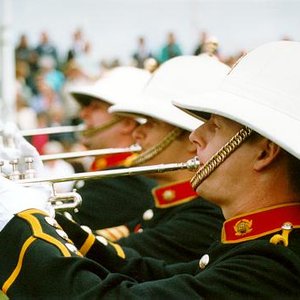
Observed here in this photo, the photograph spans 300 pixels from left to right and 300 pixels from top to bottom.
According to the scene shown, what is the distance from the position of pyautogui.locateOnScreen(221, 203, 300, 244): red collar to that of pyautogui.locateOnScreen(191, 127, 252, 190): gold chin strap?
0.18 m

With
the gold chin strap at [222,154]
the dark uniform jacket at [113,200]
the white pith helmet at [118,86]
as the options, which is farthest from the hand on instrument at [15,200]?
the white pith helmet at [118,86]

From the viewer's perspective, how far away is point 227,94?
10.5 feet

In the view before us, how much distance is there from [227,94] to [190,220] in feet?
4.25

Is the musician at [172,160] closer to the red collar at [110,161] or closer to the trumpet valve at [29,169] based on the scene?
the trumpet valve at [29,169]

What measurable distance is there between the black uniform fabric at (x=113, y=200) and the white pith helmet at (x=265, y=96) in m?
2.72

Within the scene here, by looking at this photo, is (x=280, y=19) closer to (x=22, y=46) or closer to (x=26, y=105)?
(x=26, y=105)

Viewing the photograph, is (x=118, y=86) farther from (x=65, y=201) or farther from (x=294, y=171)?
(x=294, y=171)

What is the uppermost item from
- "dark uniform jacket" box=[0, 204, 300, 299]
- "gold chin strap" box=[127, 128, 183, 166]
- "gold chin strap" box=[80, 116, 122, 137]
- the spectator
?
"dark uniform jacket" box=[0, 204, 300, 299]

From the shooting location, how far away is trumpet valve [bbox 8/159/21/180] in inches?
142

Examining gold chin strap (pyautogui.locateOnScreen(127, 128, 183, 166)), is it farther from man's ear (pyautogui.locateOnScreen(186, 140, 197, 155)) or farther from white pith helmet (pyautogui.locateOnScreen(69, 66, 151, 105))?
white pith helmet (pyautogui.locateOnScreen(69, 66, 151, 105))

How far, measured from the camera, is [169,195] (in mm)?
4762

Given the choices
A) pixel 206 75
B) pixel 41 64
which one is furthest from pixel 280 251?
pixel 41 64

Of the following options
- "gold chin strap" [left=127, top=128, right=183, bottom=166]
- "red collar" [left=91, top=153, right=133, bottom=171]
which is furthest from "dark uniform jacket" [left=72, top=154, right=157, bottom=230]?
"gold chin strap" [left=127, top=128, right=183, bottom=166]

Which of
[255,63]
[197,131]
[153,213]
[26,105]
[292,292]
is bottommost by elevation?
[26,105]
